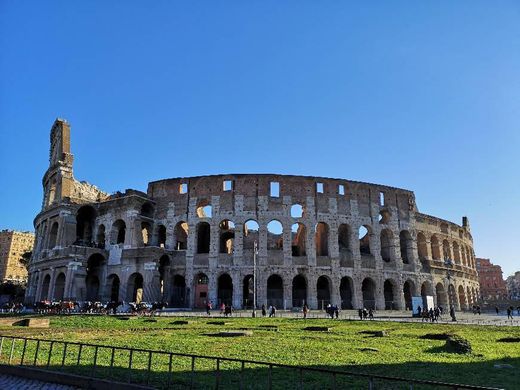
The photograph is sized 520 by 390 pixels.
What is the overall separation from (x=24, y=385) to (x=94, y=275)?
3735 cm

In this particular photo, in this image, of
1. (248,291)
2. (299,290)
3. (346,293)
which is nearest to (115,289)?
(248,291)

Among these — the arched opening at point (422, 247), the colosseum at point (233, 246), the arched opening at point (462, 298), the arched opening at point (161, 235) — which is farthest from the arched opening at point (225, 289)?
the arched opening at point (462, 298)

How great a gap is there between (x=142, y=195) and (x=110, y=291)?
10.5m

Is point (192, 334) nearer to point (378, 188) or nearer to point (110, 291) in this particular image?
point (110, 291)

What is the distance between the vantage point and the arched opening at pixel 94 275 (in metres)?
41.5

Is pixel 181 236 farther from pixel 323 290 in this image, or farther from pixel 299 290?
pixel 323 290

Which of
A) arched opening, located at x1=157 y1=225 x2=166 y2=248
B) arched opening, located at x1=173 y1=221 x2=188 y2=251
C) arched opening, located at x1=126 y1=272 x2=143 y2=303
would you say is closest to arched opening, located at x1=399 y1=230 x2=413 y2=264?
arched opening, located at x1=173 y1=221 x2=188 y2=251

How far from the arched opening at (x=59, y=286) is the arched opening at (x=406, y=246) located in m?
36.4

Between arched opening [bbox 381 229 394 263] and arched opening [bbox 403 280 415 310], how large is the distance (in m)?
3.48

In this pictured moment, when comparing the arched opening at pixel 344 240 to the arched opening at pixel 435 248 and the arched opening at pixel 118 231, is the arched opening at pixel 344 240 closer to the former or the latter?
the arched opening at pixel 435 248

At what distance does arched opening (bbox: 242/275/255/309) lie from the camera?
39.1 metres

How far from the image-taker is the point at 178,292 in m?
40.6

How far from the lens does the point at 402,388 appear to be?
26.0 feet

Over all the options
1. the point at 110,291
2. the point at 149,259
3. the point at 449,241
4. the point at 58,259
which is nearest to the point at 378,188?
the point at 449,241
